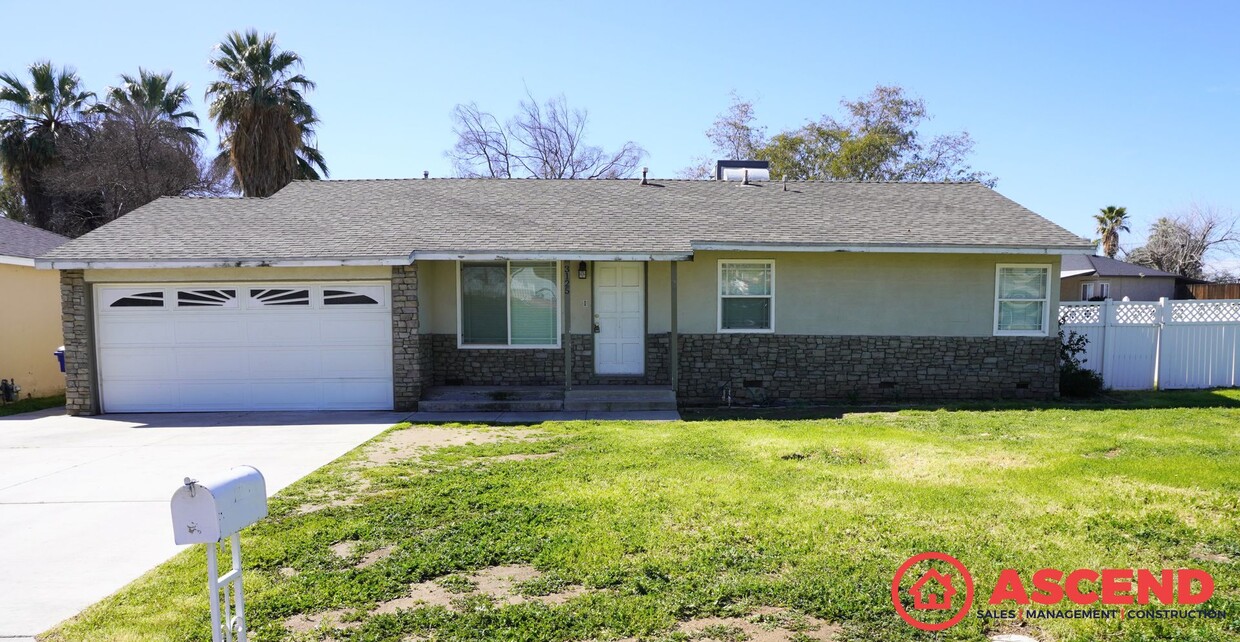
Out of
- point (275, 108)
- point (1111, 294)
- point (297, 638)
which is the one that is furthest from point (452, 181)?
point (1111, 294)

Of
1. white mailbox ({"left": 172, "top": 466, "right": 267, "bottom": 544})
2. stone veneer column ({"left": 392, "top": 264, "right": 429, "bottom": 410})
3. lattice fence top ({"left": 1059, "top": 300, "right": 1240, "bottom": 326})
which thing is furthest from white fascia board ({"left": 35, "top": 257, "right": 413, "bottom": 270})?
lattice fence top ({"left": 1059, "top": 300, "right": 1240, "bottom": 326})

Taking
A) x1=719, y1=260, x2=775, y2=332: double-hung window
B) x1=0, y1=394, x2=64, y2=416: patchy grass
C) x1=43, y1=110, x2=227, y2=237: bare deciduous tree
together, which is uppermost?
x1=43, y1=110, x2=227, y2=237: bare deciduous tree

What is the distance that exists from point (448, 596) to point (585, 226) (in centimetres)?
875

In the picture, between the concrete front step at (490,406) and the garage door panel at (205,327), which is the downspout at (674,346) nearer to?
the concrete front step at (490,406)

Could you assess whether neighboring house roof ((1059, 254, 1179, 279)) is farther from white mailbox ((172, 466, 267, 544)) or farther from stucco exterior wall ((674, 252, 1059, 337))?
white mailbox ((172, 466, 267, 544))

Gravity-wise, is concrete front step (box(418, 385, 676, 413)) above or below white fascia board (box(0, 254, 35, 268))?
below

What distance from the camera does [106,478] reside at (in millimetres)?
7102

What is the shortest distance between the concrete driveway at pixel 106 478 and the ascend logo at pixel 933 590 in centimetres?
476

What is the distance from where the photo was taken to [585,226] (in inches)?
483

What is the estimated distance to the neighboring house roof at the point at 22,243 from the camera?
12703mm

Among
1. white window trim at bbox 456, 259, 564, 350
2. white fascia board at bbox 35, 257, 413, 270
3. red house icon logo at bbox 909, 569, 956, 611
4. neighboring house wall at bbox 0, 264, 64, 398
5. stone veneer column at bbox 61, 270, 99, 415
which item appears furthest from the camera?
neighboring house wall at bbox 0, 264, 64, 398

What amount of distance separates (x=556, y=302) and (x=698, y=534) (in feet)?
25.0

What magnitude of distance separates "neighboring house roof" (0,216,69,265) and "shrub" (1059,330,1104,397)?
697 inches

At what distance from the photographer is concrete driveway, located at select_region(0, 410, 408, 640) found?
4516mm
